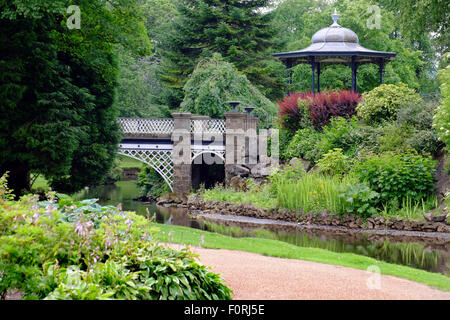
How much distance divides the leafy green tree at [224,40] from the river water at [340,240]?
13416 millimetres

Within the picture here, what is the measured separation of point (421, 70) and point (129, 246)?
32896mm

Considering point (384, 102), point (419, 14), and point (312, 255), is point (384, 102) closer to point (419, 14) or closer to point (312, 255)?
point (419, 14)

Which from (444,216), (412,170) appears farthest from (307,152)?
(444,216)

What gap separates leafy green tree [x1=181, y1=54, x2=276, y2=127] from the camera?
2297cm

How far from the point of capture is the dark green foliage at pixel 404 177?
44.1ft

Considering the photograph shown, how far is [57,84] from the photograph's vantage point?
12750 mm

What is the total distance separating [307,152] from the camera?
676 inches

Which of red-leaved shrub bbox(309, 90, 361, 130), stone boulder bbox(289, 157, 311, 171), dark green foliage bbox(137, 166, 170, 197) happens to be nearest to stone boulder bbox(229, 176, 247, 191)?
stone boulder bbox(289, 157, 311, 171)

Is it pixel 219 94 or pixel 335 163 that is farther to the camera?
pixel 219 94

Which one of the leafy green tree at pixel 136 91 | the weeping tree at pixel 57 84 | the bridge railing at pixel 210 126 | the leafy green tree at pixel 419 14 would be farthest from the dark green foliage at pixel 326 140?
the leafy green tree at pixel 136 91

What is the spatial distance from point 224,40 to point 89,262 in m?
24.5

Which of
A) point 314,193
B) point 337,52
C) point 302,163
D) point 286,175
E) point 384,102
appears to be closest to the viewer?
point 314,193

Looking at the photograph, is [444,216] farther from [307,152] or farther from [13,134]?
[13,134]

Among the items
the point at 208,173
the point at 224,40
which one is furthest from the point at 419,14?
the point at 224,40
